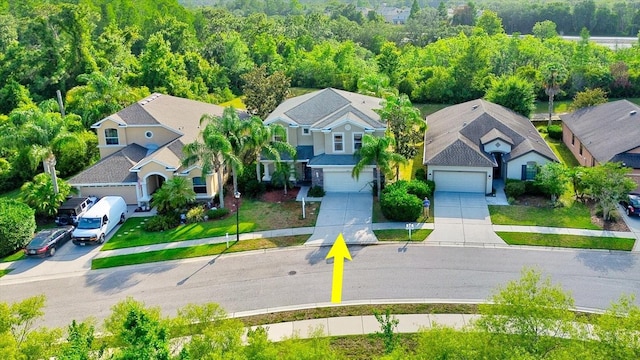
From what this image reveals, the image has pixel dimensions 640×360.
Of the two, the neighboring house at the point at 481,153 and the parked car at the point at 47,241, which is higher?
the neighboring house at the point at 481,153

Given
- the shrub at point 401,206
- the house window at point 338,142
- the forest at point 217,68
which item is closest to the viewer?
the shrub at point 401,206

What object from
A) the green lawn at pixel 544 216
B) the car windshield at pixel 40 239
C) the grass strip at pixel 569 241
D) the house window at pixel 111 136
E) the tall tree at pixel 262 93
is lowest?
the grass strip at pixel 569 241

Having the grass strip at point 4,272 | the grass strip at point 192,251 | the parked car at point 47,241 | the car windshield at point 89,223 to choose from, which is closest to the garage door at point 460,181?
the grass strip at point 192,251

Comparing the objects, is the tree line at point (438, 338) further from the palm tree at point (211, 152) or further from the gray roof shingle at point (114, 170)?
the gray roof shingle at point (114, 170)

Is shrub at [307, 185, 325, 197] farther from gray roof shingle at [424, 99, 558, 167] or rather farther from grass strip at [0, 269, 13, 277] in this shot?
grass strip at [0, 269, 13, 277]

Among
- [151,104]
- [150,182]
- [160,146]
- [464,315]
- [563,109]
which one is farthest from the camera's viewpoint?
[563,109]

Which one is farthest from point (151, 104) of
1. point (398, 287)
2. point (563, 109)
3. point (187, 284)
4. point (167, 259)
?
point (563, 109)

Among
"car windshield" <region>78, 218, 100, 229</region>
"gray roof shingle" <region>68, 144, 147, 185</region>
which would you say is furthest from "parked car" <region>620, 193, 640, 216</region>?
"car windshield" <region>78, 218, 100, 229</region>

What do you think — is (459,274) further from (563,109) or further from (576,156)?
(563,109)
